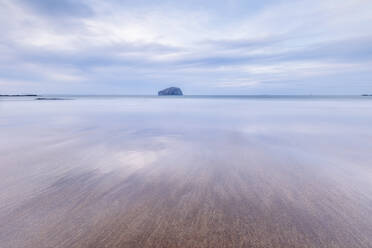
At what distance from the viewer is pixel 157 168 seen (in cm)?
482

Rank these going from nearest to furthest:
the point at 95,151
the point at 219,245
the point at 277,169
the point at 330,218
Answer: the point at 219,245 < the point at 330,218 < the point at 277,169 < the point at 95,151

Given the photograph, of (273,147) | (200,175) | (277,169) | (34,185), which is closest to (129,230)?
(200,175)

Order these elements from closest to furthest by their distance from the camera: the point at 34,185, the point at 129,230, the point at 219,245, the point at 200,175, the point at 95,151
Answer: the point at 219,245
the point at 129,230
the point at 34,185
the point at 200,175
the point at 95,151

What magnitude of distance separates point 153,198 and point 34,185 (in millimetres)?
2668

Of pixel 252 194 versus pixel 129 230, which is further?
pixel 252 194

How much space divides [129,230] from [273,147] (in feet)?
20.7

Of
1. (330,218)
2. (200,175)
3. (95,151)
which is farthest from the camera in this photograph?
(95,151)

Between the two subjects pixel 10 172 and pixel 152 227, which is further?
→ pixel 10 172

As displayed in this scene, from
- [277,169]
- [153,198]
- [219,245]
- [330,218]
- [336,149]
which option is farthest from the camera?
[336,149]

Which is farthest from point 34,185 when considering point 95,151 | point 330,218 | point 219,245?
point 330,218

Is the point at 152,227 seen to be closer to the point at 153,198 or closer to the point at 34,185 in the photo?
the point at 153,198

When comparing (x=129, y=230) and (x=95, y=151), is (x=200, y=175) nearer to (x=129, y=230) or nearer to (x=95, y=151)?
(x=129, y=230)

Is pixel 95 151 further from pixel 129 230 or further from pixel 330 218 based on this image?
pixel 330 218

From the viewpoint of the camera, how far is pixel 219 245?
89.7 inches
